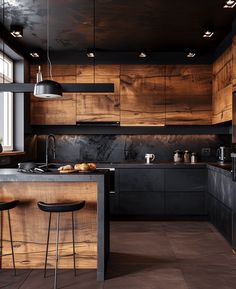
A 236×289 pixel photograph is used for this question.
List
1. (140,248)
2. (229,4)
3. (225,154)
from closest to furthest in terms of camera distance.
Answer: (229,4)
(140,248)
(225,154)

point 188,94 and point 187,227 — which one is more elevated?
point 188,94

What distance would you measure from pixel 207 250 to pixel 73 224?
1.62 m

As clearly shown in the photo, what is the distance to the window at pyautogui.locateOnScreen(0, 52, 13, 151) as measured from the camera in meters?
5.41

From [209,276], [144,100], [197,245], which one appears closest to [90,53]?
[144,100]

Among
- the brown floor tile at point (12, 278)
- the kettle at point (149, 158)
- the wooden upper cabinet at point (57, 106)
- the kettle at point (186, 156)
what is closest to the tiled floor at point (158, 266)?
the brown floor tile at point (12, 278)

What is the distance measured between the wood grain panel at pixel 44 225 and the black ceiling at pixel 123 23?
197 centimetres

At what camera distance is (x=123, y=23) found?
178 inches

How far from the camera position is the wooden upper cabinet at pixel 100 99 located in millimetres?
5883

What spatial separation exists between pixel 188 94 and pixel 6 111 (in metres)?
2.84

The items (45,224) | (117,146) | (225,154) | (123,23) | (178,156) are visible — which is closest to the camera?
(45,224)

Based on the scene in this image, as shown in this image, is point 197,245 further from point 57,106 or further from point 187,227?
point 57,106

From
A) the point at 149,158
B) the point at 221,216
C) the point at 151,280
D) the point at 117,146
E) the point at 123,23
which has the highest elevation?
the point at 123,23

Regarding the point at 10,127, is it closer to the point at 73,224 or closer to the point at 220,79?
the point at 73,224

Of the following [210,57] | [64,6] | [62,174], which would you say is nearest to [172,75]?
[210,57]
